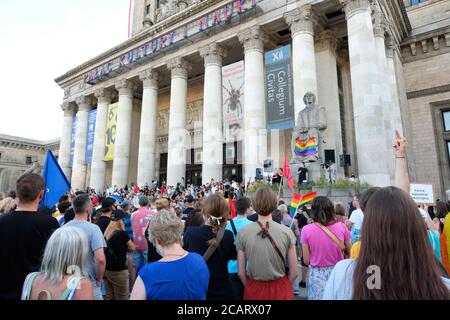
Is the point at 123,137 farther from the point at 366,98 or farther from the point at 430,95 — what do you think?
the point at 430,95

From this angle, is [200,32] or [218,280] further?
[200,32]

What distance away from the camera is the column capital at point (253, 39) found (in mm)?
19891

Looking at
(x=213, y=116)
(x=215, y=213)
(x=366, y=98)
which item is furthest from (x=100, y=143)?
(x=215, y=213)

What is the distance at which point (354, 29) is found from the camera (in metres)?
16.4

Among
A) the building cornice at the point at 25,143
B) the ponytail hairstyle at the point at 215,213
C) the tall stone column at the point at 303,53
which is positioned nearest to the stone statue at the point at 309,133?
the tall stone column at the point at 303,53

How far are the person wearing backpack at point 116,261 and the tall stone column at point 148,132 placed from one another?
66.2 ft

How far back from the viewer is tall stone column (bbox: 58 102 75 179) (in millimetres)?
31288

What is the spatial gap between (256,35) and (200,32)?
4.77m

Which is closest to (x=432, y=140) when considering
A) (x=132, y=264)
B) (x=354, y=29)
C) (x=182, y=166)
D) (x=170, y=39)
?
(x=354, y=29)

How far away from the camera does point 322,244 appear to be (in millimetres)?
3336

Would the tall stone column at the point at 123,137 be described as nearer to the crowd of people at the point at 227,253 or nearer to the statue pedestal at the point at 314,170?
the statue pedestal at the point at 314,170

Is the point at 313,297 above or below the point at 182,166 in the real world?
below

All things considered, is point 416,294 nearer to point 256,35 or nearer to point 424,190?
point 424,190

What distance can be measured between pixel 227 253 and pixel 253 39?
1946cm
